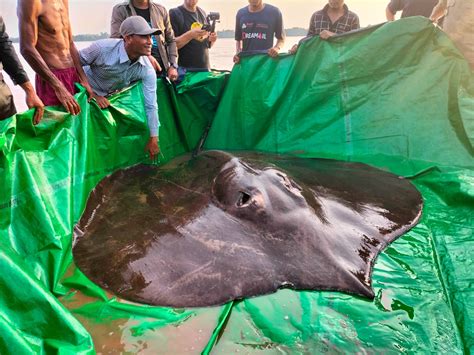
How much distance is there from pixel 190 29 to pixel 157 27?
97cm

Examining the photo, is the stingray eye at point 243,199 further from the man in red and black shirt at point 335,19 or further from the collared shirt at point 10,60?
the man in red and black shirt at point 335,19

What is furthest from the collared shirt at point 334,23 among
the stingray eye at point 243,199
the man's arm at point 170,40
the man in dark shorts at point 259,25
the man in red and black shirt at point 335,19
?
the stingray eye at point 243,199

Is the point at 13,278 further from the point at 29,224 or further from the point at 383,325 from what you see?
the point at 383,325

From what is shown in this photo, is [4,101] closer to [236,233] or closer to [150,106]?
[150,106]

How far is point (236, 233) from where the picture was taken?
8.77 feet

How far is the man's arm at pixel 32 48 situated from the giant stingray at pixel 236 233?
80 centimetres

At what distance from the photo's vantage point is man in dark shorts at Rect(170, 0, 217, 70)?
233 inches

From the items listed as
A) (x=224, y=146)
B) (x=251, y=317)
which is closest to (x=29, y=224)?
(x=251, y=317)

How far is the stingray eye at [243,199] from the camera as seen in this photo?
2852 mm

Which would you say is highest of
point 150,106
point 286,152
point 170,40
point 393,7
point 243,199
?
point 393,7

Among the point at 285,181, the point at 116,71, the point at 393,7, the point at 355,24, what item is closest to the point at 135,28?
the point at 116,71

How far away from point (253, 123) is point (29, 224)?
3176mm

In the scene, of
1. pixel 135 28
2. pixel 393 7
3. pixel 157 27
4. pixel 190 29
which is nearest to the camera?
pixel 135 28

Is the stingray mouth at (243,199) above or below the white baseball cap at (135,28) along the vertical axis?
below
